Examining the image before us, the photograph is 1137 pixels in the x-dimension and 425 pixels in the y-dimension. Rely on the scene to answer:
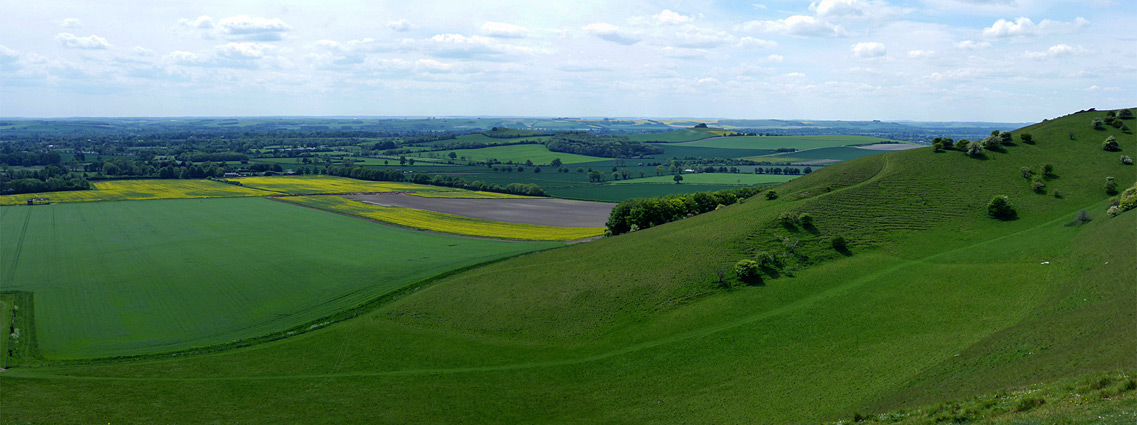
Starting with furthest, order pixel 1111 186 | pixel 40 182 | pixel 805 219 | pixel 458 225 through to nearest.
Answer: pixel 40 182 → pixel 458 225 → pixel 1111 186 → pixel 805 219

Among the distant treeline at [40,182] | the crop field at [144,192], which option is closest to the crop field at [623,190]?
the crop field at [144,192]

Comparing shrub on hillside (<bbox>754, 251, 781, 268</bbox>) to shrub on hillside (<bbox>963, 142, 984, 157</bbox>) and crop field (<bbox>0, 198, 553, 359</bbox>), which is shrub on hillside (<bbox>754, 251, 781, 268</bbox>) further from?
shrub on hillside (<bbox>963, 142, 984, 157</bbox>)

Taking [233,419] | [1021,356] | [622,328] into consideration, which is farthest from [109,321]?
[1021,356]

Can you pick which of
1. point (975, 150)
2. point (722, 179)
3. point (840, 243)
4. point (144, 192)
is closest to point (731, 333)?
point (840, 243)

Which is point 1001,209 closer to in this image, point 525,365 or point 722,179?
point 525,365

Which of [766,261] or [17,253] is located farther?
[17,253]

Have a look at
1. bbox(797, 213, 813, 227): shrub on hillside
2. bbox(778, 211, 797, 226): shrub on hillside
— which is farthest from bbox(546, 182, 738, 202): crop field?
bbox(797, 213, 813, 227): shrub on hillside

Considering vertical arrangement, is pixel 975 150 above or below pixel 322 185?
above
